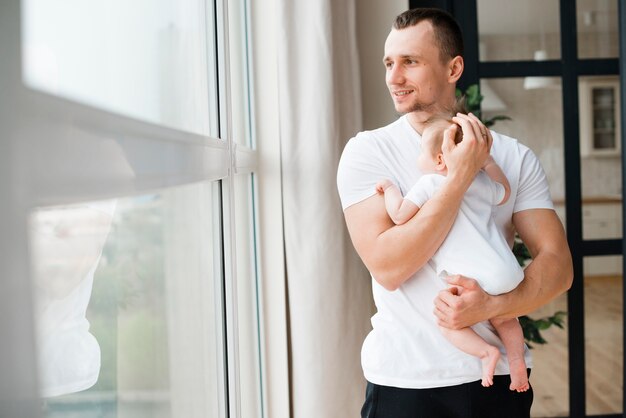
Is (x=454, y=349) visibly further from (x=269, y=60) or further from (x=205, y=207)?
(x=269, y=60)

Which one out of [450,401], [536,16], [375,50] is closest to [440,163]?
[450,401]

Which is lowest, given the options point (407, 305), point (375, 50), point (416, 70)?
point (407, 305)

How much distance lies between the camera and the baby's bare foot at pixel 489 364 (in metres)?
1.64

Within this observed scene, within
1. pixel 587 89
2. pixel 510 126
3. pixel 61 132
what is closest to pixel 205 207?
pixel 61 132

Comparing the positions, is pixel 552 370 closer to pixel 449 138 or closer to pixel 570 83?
pixel 570 83

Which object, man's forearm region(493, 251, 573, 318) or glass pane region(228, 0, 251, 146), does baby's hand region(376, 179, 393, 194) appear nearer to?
man's forearm region(493, 251, 573, 318)

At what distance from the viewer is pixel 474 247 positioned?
5.45 ft

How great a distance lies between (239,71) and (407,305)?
4.09ft

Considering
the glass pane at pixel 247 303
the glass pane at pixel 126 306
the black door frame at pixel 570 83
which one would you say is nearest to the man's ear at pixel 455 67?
the glass pane at pixel 126 306

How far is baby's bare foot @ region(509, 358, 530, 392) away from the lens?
168 centimetres

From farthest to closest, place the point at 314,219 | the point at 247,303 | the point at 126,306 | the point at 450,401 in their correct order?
the point at 314,219
the point at 247,303
the point at 450,401
the point at 126,306

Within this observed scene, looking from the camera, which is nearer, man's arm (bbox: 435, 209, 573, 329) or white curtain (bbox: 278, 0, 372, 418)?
man's arm (bbox: 435, 209, 573, 329)

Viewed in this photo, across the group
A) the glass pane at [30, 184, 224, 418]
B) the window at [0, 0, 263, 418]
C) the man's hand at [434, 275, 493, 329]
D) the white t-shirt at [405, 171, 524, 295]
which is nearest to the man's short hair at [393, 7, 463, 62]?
the white t-shirt at [405, 171, 524, 295]

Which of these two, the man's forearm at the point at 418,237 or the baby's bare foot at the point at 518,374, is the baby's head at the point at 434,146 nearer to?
the man's forearm at the point at 418,237
